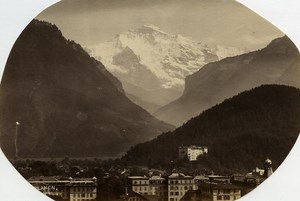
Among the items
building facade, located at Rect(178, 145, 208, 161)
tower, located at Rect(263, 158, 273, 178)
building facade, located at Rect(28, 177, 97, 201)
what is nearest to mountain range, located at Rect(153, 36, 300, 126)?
building facade, located at Rect(178, 145, 208, 161)

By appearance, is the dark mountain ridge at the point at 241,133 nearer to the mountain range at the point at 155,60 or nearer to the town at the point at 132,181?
the town at the point at 132,181

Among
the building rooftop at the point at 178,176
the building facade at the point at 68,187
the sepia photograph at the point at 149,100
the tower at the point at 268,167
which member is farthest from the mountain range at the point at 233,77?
the building facade at the point at 68,187

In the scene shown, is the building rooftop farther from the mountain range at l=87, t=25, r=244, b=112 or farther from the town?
the mountain range at l=87, t=25, r=244, b=112

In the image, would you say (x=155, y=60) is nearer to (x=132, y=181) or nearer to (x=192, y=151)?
(x=192, y=151)

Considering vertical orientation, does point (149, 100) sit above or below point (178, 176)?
above

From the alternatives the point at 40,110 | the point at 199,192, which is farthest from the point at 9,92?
the point at 199,192

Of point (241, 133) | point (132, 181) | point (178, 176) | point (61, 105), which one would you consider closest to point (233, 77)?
point (241, 133)

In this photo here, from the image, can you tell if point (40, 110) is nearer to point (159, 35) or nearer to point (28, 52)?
point (28, 52)
